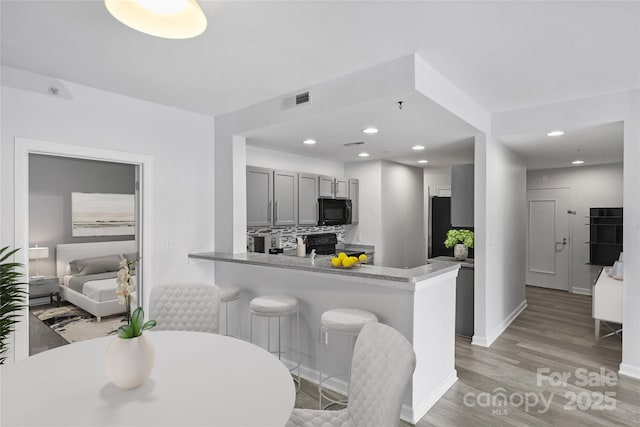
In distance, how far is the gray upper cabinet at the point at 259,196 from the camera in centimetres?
416

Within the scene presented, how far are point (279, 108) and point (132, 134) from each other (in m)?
1.41

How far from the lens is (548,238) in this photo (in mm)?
6781

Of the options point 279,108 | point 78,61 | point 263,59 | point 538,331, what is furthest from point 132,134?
point 538,331

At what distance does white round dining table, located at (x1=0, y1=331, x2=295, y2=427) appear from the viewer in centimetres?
119

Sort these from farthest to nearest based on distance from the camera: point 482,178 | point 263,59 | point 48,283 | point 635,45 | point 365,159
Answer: point 365,159
point 48,283
point 482,178
point 263,59
point 635,45

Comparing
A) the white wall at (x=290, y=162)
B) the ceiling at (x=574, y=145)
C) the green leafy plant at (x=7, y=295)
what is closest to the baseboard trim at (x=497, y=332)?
the ceiling at (x=574, y=145)

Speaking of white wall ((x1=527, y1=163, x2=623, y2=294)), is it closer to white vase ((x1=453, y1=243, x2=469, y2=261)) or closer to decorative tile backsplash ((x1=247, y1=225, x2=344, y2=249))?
white vase ((x1=453, y1=243, x2=469, y2=261))

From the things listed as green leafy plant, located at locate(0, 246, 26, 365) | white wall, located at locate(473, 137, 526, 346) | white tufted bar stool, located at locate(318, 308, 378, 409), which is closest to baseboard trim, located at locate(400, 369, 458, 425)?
white tufted bar stool, located at locate(318, 308, 378, 409)

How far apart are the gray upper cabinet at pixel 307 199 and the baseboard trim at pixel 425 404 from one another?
2.62m

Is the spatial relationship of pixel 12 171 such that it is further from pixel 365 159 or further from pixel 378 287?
pixel 365 159

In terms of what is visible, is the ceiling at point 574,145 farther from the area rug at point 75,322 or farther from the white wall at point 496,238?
the area rug at point 75,322

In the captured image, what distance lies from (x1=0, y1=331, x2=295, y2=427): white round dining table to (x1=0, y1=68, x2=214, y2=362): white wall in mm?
1738

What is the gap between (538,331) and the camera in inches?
172

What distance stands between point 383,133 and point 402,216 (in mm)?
2787
